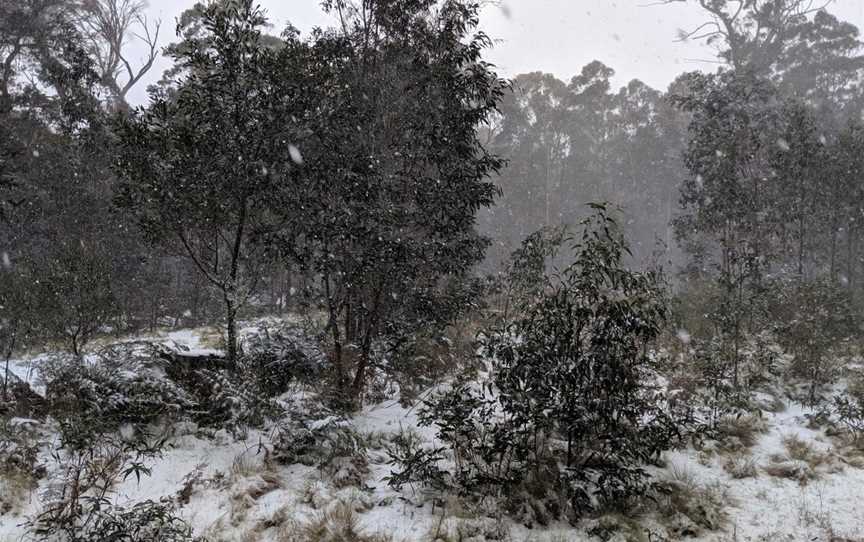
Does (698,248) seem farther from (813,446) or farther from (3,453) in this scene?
(3,453)

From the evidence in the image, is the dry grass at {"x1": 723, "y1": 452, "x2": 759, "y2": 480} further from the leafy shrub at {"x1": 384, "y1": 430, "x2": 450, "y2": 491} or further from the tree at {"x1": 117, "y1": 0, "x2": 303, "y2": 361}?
the tree at {"x1": 117, "y1": 0, "x2": 303, "y2": 361}

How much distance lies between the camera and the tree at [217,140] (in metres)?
6.97

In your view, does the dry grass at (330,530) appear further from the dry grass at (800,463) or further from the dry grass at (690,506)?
the dry grass at (800,463)

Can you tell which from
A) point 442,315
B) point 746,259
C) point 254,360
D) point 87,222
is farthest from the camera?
point 87,222

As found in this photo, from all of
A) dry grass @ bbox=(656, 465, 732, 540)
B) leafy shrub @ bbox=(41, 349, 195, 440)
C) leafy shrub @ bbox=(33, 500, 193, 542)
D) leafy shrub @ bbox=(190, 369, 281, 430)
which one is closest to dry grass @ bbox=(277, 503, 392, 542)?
leafy shrub @ bbox=(33, 500, 193, 542)

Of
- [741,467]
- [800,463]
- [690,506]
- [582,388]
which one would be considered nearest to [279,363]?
[582,388]

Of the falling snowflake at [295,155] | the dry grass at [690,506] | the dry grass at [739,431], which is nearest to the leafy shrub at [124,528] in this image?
the dry grass at [690,506]

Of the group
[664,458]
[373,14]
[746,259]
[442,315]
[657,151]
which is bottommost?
[664,458]

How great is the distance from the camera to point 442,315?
26.0ft

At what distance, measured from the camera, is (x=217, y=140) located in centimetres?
711

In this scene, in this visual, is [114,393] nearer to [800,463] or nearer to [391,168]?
[391,168]

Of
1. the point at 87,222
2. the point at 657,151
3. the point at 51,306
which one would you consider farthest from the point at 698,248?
the point at 657,151

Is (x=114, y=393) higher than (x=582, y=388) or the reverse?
the reverse

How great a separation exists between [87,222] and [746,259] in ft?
53.4
